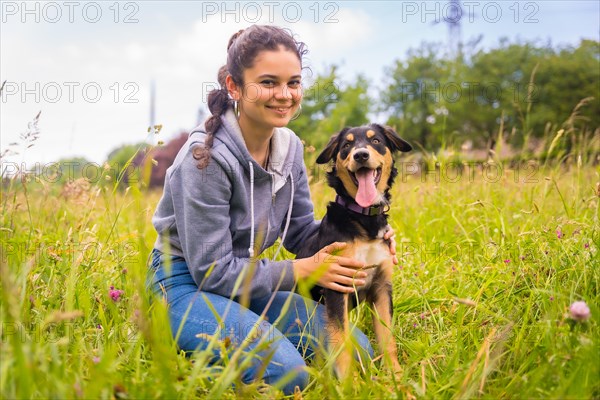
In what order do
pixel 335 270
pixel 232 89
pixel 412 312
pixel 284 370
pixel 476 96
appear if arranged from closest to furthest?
pixel 284 370
pixel 335 270
pixel 232 89
pixel 412 312
pixel 476 96

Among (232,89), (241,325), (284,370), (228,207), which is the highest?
(232,89)

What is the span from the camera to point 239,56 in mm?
2697

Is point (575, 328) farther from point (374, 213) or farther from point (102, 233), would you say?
point (102, 233)

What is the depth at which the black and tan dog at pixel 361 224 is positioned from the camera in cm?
280

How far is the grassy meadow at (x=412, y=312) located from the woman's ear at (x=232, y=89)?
760 mm

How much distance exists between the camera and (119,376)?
1.74 metres

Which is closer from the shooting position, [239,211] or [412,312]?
[239,211]

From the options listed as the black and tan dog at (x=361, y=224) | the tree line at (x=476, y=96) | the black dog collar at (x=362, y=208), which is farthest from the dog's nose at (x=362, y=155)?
the tree line at (x=476, y=96)

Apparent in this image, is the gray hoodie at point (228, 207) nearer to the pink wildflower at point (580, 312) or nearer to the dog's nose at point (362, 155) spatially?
the dog's nose at point (362, 155)

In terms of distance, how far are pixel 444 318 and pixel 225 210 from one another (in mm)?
1303

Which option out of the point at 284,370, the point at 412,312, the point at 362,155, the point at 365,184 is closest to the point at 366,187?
the point at 365,184

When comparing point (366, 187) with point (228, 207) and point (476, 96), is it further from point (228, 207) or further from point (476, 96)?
point (476, 96)

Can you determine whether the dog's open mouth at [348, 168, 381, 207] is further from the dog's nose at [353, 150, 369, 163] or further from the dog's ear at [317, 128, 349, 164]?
the dog's ear at [317, 128, 349, 164]

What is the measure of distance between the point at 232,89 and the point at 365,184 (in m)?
0.90
